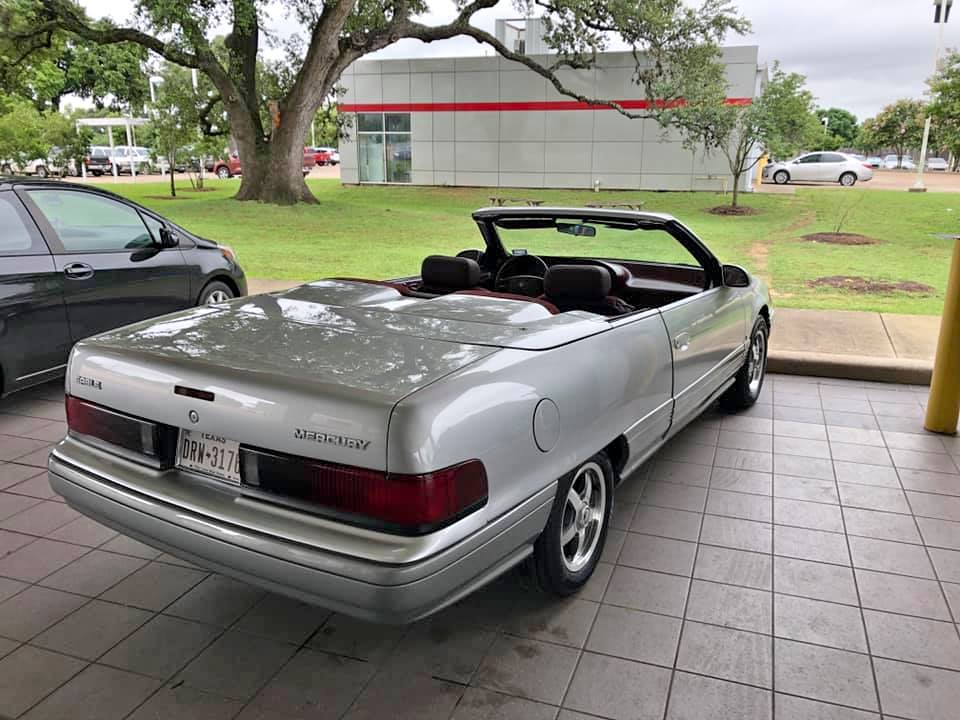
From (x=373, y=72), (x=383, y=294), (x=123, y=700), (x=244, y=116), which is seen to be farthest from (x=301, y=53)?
(x=123, y=700)

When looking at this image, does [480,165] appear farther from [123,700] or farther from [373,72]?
[123,700]

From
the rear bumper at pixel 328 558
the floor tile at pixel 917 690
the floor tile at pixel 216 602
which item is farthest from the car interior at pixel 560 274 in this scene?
the floor tile at pixel 917 690

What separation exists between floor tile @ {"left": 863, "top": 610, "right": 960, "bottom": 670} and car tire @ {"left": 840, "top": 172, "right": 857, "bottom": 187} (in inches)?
1299

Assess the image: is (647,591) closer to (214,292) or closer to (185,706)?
(185,706)

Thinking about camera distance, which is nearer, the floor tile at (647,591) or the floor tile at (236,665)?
the floor tile at (236,665)

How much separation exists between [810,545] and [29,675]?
3.25m

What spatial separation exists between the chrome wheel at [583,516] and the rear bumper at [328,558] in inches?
15.0

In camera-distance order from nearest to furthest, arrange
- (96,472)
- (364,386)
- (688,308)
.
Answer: (364,386) → (96,472) → (688,308)

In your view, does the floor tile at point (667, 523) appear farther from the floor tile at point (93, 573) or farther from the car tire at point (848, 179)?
the car tire at point (848, 179)

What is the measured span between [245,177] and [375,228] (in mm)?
6230

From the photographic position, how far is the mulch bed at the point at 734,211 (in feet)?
73.9

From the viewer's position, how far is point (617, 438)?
128 inches

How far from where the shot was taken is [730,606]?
309cm

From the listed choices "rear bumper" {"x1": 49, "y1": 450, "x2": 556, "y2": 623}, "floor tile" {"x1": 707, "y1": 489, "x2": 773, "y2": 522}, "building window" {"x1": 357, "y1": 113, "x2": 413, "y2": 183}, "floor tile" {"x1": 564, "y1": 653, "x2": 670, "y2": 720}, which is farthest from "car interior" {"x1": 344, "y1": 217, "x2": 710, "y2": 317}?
"building window" {"x1": 357, "y1": 113, "x2": 413, "y2": 183}
